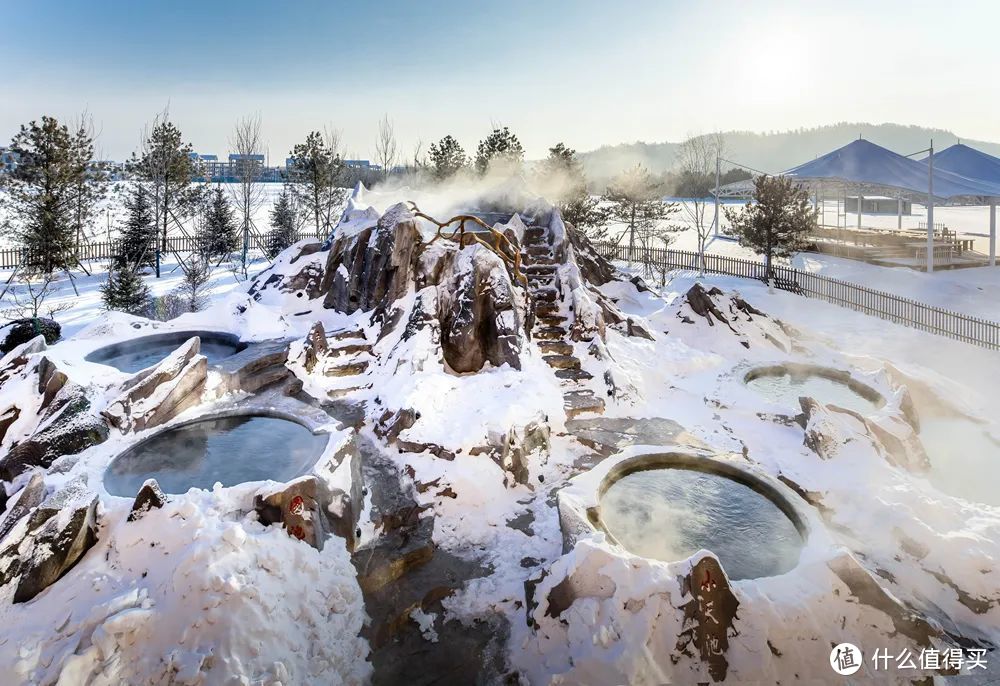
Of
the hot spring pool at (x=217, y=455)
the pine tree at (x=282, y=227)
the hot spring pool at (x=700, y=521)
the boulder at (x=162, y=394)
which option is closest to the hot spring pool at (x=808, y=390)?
the hot spring pool at (x=700, y=521)

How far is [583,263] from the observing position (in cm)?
2116

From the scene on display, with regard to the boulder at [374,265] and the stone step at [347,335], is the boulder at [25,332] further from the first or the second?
the stone step at [347,335]

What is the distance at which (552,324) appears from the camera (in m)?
15.5

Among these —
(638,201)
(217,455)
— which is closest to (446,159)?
(638,201)

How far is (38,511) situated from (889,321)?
78.9 feet

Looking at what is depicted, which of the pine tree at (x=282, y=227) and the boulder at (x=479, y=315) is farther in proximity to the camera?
the pine tree at (x=282, y=227)

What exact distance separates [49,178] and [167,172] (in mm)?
5512

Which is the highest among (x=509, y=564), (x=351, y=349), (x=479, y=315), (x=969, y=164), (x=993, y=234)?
(x=969, y=164)

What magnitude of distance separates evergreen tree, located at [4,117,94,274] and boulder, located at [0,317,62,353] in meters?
8.43

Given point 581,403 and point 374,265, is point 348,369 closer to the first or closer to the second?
point 374,265

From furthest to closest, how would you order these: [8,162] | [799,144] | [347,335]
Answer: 1. [799,144]
2. [8,162]
3. [347,335]

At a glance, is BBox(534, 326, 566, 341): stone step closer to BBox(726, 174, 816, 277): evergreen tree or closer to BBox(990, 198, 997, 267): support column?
BBox(726, 174, 816, 277): evergreen tree

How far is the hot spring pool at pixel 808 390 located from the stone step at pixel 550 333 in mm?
5077

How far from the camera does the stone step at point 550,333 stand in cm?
1500
